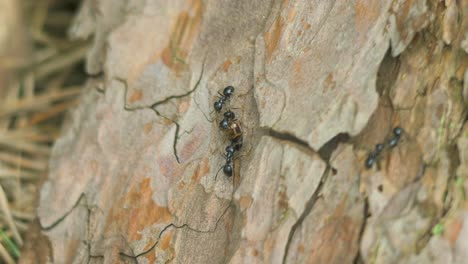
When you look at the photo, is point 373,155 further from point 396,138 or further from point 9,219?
point 9,219

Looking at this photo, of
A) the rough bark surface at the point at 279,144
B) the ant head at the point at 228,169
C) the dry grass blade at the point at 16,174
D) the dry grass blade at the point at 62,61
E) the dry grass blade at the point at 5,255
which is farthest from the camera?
the dry grass blade at the point at 62,61

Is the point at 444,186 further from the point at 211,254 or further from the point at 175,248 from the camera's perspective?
the point at 175,248

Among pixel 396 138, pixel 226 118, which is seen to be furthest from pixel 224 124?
pixel 396 138

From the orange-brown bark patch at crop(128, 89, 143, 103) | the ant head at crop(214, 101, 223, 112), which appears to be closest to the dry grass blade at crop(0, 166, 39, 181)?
the orange-brown bark patch at crop(128, 89, 143, 103)

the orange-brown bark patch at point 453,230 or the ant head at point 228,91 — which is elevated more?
the ant head at point 228,91

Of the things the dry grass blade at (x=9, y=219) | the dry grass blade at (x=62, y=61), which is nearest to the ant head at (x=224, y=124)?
the dry grass blade at (x=9, y=219)

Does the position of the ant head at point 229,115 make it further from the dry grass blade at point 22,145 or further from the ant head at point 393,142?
the dry grass blade at point 22,145

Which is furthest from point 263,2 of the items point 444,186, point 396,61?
point 444,186
